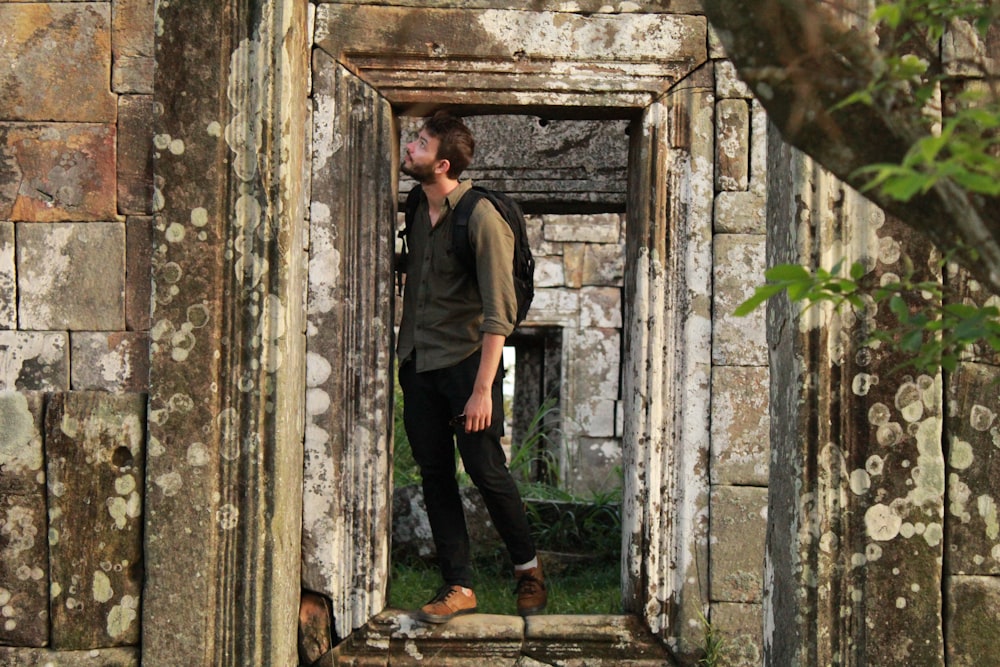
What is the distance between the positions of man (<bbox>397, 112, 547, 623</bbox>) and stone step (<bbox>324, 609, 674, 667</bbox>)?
85mm

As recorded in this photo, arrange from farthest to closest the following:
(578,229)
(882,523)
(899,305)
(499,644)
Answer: (578,229), (499,644), (882,523), (899,305)

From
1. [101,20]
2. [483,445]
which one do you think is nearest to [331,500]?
[483,445]

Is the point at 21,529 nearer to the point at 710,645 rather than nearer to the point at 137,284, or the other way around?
the point at 137,284

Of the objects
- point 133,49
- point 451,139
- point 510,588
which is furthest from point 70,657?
point 510,588

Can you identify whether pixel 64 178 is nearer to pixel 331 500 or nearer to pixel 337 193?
pixel 337 193

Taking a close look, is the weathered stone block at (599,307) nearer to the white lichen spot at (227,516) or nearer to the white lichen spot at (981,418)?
the white lichen spot at (227,516)

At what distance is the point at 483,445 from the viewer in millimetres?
4488

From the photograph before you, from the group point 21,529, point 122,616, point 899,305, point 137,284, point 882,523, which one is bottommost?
point 122,616

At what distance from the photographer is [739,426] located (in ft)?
14.8

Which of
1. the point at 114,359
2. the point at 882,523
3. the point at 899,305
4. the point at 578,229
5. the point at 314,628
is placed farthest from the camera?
the point at 578,229

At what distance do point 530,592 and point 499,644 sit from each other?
31 centimetres

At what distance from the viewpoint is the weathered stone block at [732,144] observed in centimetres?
451

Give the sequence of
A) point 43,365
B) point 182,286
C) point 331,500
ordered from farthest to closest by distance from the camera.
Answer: point 331,500 < point 43,365 < point 182,286

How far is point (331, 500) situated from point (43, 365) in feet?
3.55
